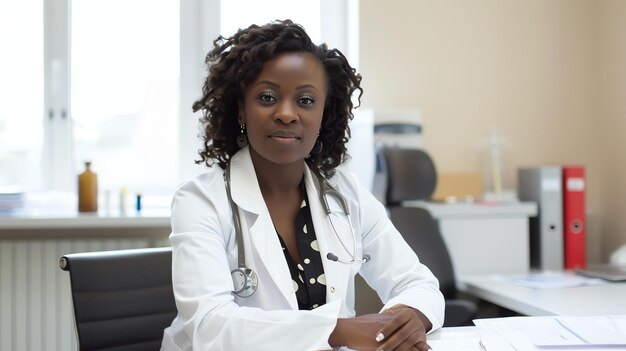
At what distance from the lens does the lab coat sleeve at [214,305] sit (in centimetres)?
99

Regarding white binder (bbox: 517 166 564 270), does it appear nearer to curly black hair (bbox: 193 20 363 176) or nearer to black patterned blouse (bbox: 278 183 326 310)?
curly black hair (bbox: 193 20 363 176)

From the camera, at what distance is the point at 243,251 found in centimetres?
124

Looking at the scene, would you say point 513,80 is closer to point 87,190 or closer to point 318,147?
point 318,147

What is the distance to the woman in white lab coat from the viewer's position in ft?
3.40

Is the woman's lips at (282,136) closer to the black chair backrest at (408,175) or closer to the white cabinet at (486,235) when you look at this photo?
the black chair backrest at (408,175)

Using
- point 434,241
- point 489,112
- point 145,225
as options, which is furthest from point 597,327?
point 489,112

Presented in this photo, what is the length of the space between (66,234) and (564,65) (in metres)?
2.46

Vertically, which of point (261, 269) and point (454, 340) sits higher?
point (261, 269)

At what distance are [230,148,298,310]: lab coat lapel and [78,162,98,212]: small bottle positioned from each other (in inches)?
50.9

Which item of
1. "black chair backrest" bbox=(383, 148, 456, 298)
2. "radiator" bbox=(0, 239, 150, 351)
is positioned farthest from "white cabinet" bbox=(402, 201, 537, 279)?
"radiator" bbox=(0, 239, 150, 351)

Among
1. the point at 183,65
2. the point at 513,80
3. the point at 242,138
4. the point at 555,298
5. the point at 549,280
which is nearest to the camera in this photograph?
the point at 242,138

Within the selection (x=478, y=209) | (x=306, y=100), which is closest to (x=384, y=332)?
(x=306, y=100)

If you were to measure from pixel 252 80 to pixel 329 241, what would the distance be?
39 centimetres

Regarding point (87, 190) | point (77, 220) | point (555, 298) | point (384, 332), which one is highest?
point (87, 190)
